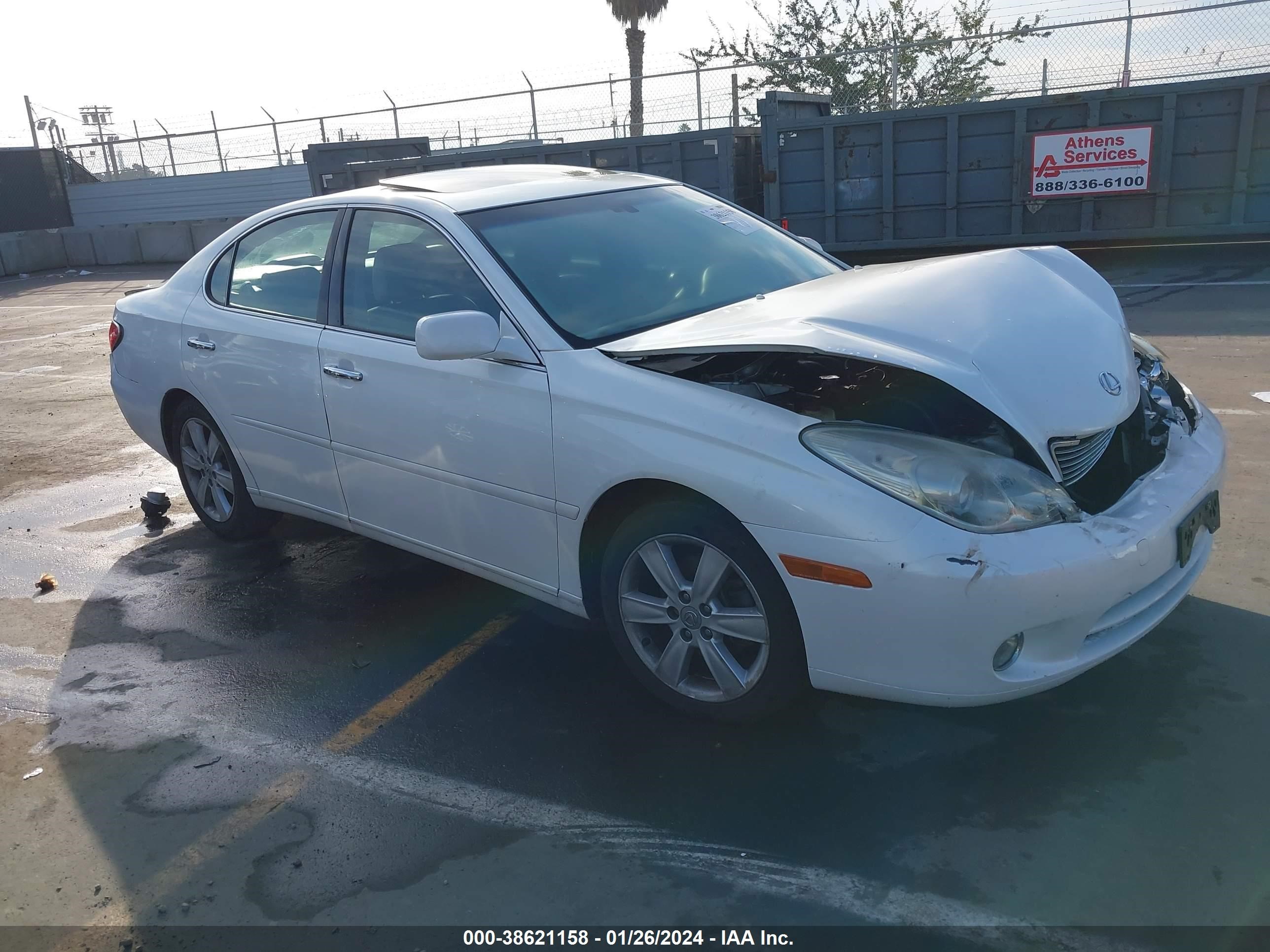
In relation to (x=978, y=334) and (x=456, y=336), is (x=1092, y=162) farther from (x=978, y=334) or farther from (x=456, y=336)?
(x=456, y=336)

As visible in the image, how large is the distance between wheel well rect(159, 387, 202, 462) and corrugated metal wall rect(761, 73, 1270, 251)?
9.81 meters

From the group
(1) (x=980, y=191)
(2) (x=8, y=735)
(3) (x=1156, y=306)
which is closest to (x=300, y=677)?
(2) (x=8, y=735)

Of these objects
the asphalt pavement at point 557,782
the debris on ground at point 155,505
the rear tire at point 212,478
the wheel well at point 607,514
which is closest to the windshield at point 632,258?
the wheel well at point 607,514

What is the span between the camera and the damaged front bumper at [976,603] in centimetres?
267

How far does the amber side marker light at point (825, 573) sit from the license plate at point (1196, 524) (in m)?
1.05

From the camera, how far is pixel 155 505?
5.78 m

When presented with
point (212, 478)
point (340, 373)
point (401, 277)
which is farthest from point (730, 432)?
point (212, 478)

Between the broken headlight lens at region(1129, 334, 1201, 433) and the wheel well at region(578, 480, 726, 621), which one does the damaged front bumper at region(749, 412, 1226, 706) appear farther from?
the broken headlight lens at region(1129, 334, 1201, 433)

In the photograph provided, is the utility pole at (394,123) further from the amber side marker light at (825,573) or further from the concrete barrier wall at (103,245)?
the amber side marker light at (825,573)

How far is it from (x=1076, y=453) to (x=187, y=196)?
2993cm

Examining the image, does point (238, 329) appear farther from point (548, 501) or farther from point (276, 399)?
point (548, 501)

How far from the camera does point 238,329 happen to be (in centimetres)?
461

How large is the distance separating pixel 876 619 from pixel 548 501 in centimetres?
118

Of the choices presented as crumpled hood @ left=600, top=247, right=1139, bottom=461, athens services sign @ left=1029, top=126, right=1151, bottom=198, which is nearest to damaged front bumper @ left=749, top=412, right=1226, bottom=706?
crumpled hood @ left=600, top=247, right=1139, bottom=461
